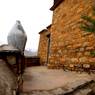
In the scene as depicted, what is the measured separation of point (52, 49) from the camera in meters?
9.10

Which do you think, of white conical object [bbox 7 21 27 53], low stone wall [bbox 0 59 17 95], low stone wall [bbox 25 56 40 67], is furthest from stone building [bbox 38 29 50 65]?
low stone wall [bbox 0 59 17 95]

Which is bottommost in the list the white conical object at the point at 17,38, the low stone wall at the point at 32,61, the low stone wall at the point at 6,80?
the low stone wall at the point at 32,61

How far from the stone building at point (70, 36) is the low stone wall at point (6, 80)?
3021 millimetres

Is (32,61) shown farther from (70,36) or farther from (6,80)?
(6,80)

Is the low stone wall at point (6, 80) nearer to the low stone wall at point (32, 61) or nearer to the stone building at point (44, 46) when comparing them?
the low stone wall at point (32, 61)

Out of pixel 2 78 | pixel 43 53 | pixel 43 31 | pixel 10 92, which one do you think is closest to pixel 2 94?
pixel 10 92

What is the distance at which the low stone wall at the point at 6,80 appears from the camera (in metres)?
3.10

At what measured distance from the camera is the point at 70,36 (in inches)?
290

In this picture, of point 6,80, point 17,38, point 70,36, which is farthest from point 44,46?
point 6,80

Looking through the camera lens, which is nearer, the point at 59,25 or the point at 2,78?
the point at 2,78

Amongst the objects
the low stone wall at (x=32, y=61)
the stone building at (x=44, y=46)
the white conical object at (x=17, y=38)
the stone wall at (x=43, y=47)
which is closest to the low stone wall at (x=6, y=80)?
the white conical object at (x=17, y=38)

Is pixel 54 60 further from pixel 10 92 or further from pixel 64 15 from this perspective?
pixel 10 92

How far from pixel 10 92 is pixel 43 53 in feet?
34.6

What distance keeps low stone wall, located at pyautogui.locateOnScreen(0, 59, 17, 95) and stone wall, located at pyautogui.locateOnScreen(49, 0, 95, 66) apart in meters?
3.04
